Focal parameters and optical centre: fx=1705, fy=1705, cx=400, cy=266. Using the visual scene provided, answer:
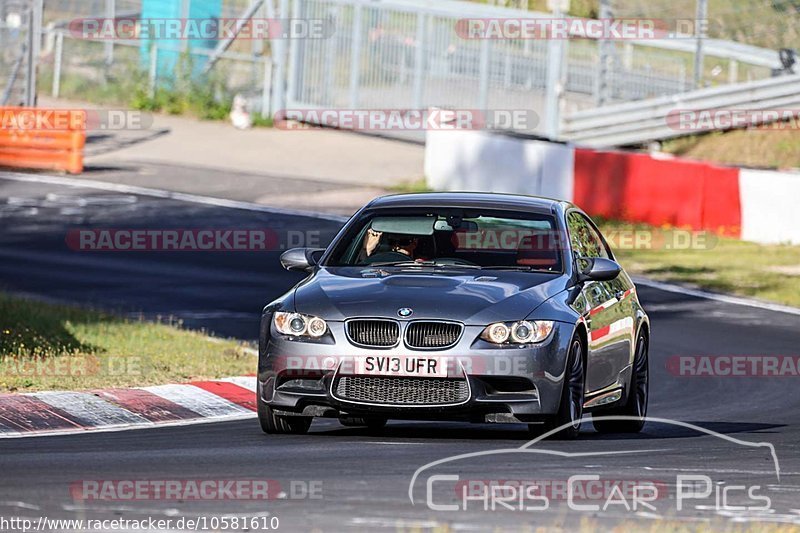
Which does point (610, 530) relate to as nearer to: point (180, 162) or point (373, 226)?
point (373, 226)

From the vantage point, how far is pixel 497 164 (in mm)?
29938

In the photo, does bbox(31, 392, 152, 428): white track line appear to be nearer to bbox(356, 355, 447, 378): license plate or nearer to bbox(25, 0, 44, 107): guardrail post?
bbox(356, 355, 447, 378): license plate

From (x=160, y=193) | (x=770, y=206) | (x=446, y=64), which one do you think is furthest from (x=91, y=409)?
(x=446, y=64)

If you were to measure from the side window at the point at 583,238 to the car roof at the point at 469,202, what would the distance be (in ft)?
0.46

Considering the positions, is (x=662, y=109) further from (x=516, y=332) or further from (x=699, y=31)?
(x=516, y=332)

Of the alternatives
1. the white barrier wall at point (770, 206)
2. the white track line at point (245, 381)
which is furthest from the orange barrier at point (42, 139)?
the white track line at point (245, 381)

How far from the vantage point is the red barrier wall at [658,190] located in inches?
1036

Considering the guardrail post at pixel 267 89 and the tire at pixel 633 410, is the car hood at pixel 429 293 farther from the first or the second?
the guardrail post at pixel 267 89

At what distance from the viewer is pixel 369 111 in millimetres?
38656

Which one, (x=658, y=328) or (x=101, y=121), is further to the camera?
(x=101, y=121)

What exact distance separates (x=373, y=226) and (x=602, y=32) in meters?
23.1

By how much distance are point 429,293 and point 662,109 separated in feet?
84.1

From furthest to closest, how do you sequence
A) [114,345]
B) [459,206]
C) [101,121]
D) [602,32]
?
[101,121]
[602,32]
[114,345]
[459,206]

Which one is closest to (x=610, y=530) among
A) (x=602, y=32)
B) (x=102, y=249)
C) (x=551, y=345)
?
(x=551, y=345)
